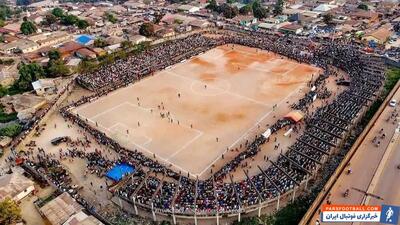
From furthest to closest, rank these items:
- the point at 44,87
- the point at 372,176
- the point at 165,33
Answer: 1. the point at 165,33
2. the point at 44,87
3. the point at 372,176

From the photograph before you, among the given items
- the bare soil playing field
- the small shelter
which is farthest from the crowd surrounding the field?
the bare soil playing field

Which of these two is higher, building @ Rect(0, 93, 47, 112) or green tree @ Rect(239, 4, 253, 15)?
green tree @ Rect(239, 4, 253, 15)

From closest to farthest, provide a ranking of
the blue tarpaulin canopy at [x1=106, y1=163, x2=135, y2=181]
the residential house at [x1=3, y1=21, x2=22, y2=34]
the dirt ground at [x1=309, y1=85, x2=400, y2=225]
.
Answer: the dirt ground at [x1=309, y1=85, x2=400, y2=225], the blue tarpaulin canopy at [x1=106, y1=163, x2=135, y2=181], the residential house at [x1=3, y1=21, x2=22, y2=34]

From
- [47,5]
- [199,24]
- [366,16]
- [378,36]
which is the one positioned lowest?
[47,5]

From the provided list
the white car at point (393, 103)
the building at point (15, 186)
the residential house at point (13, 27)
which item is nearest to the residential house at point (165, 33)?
the residential house at point (13, 27)

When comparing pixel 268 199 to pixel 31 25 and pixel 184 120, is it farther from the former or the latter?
pixel 31 25

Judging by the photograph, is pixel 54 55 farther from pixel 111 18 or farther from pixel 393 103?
pixel 393 103

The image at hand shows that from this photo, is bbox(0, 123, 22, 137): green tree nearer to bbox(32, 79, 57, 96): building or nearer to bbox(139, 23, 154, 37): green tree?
bbox(32, 79, 57, 96): building

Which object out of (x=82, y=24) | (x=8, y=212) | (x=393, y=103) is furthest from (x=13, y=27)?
(x=393, y=103)
